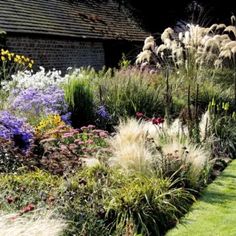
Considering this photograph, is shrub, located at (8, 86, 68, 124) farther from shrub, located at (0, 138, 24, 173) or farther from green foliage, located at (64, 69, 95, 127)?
shrub, located at (0, 138, 24, 173)

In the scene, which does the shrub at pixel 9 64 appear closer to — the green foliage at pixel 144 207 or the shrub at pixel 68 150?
the shrub at pixel 68 150

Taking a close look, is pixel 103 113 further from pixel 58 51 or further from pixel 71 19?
pixel 71 19

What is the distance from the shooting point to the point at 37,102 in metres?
9.73

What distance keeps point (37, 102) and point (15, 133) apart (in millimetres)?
2112

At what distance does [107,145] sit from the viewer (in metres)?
8.58

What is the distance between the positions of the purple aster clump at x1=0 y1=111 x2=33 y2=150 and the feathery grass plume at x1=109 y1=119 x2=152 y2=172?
1.35 meters

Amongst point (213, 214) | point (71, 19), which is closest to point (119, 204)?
point (213, 214)

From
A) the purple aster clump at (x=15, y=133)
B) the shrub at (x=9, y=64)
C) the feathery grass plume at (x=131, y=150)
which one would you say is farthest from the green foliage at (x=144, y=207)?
the shrub at (x=9, y=64)

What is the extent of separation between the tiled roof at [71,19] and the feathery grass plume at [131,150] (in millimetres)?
9585

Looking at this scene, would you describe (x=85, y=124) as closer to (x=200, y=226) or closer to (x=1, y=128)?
(x=1, y=128)

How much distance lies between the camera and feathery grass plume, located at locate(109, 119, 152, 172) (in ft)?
23.3

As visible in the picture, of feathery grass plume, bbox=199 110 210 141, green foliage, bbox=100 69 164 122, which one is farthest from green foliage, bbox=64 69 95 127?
feathery grass plume, bbox=199 110 210 141

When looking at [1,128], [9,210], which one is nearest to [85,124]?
[1,128]

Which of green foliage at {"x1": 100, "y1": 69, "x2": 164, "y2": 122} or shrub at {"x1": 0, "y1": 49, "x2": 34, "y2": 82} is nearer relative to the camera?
green foliage at {"x1": 100, "y1": 69, "x2": 164, "y2": 122}
